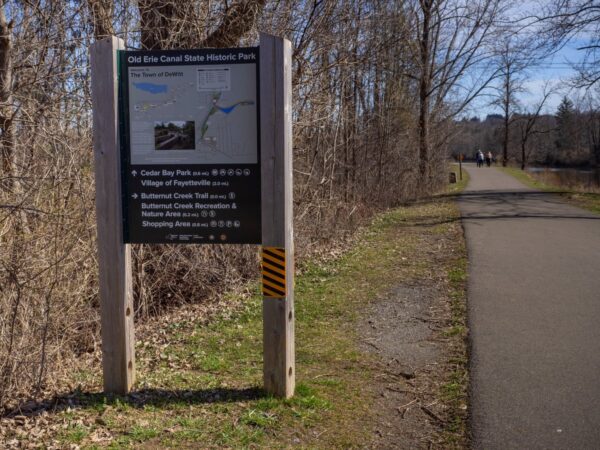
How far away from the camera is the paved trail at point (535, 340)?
4.18 meters

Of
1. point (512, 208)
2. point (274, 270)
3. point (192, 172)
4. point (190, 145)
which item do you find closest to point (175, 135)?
point (190, 145)

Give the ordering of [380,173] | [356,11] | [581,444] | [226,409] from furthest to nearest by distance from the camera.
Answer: [380,173] → [356,11] → [226,409] → [581,444]

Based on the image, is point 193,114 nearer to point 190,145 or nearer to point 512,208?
point 190,145

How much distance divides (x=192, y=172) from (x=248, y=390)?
1.74 metres

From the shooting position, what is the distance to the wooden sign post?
4.55m

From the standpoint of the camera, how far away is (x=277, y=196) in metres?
4.55

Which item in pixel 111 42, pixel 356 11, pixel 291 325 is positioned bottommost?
pixel 291 325

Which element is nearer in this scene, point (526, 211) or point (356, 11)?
point (356, 11)

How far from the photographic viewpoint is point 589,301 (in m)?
7.45

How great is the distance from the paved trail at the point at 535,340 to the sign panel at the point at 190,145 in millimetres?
2172

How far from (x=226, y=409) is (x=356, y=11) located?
34.8 ft

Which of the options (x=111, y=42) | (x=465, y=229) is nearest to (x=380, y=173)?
(x=465, y=229)

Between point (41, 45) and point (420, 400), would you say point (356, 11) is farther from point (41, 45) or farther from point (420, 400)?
point (420, 400)

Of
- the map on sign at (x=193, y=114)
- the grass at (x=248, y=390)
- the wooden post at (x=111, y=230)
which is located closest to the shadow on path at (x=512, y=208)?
the grass at (x=248, y=390)
